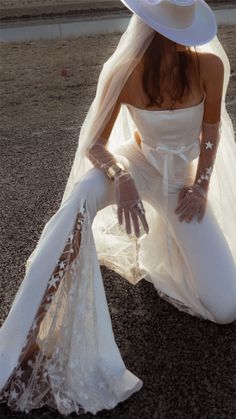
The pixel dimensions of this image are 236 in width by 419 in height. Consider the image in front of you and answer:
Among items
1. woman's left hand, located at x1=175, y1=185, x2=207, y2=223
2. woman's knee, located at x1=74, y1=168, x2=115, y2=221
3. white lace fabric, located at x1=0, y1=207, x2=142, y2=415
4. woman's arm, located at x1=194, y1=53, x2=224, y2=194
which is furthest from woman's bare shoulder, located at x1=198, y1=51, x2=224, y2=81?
white lace fabric, located at x1=0, y1=207, x2=142, y2=415

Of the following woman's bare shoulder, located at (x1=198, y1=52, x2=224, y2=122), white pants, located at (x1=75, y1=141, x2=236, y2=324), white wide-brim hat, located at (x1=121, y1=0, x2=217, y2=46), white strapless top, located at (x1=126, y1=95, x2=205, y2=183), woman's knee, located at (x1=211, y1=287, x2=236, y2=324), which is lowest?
woman's knee, located at (x1=211, y1=287, x2=236, y2=324)

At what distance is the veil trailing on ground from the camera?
2.30 metres

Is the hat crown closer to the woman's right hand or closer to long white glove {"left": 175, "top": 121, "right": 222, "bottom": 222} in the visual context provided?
long white glove {"left": 175, "top": 121, "right": 222, "bottom": 222}

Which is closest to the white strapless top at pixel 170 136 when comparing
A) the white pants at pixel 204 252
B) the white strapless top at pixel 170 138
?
the white strapless top at pixel 170 138

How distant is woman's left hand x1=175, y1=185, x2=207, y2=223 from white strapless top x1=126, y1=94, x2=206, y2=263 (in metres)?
0.06

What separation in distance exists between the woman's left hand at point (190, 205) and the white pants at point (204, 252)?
21mm

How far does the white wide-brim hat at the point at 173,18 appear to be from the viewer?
7.06ft

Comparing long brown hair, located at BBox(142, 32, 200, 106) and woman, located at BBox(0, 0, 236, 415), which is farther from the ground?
long brown hair, located at BBox(142, 32, 200, 106)

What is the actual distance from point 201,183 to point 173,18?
65cm

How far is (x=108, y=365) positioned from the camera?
2047 mm

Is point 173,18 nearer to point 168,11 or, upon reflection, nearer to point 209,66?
point 168,11

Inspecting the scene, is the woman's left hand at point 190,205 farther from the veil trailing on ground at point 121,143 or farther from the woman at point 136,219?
the veil trailing on ground at point 121,143

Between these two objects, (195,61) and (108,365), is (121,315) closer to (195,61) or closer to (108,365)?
(108,365)

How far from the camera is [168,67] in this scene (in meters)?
2.27
